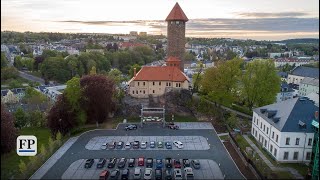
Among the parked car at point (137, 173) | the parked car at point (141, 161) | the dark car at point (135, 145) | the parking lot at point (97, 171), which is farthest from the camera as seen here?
the dark car at point (135, 145)

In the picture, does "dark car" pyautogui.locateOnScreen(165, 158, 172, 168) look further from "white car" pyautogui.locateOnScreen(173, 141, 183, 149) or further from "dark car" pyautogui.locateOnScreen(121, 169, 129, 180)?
Result: "white car" pyautogui.locateOnScreen(173, 141, 183, 149)

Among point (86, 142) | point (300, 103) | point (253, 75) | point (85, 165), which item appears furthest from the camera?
point (253, 75)

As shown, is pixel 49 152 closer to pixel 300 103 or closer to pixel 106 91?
pixel 106 91

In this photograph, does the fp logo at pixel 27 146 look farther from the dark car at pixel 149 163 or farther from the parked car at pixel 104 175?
the dark car at pixel 149 163

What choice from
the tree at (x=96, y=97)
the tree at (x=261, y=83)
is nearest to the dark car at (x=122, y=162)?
the tree at (x=96, y=97)

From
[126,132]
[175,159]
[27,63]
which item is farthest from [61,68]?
[175,159]
